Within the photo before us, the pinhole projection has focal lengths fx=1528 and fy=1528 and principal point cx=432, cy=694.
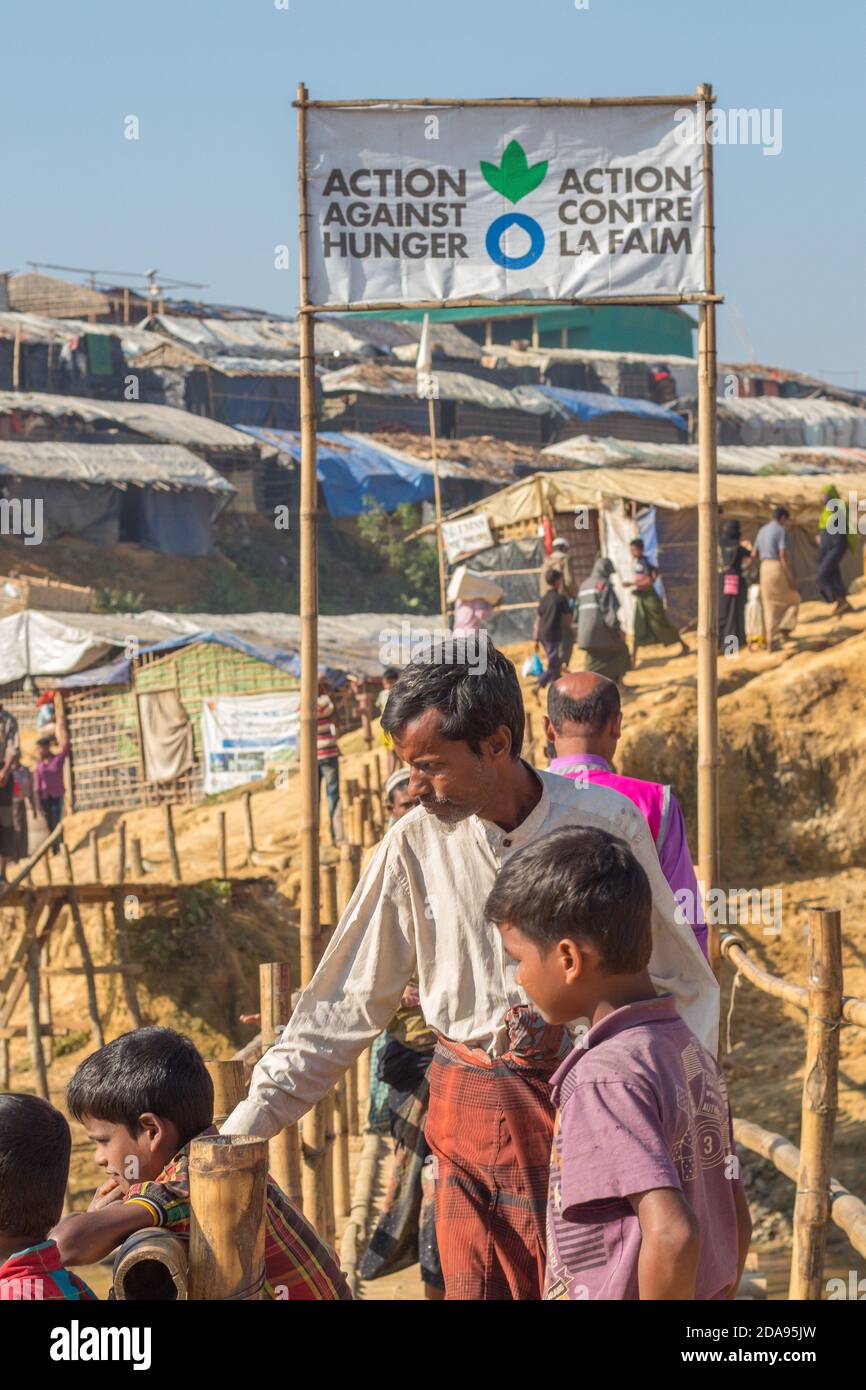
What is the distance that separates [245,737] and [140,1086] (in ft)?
55.1

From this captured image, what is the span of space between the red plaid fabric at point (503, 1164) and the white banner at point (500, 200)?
3.42 metres

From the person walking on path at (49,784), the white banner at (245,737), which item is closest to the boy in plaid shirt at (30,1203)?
the person walking on path at (49,784)

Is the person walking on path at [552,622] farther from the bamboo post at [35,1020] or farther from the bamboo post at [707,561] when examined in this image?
the bamboo post at [707,561]

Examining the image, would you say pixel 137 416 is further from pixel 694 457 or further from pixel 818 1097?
pixel 818 1097

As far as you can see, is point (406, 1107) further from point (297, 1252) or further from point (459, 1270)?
point (297, 1252)

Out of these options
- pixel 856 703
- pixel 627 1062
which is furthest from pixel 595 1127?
pixel 856 703

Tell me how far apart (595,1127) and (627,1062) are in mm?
91

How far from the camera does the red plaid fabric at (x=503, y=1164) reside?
2.55 m

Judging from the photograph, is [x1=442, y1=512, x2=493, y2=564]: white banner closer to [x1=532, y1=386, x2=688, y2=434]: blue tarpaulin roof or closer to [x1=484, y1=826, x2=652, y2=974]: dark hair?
[x1=532, y1=386, x2=688, y2=434]: blue tarpaulin roof

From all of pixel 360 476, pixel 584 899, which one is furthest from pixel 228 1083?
pixel 360 476

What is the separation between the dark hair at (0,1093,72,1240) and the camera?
2.13 metres

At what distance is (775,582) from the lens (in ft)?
49.0

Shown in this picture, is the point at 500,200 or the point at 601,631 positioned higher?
the point at 500,200

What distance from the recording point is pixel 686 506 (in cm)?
1816
